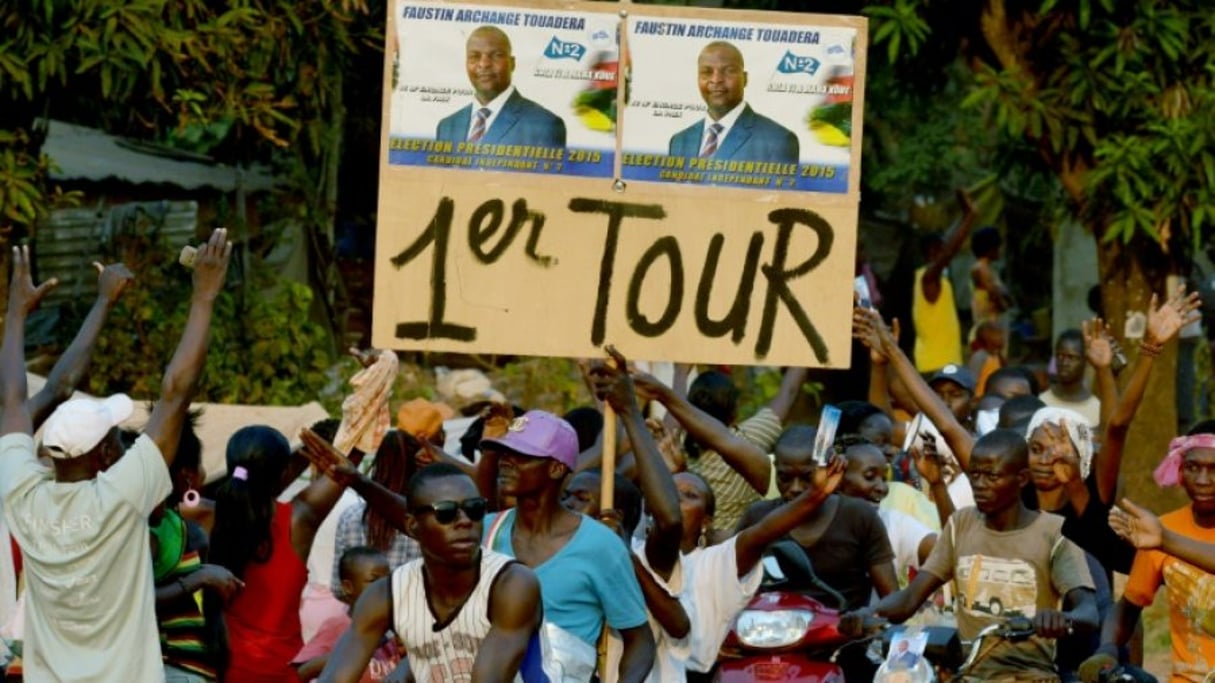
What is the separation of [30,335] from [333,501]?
790 centimetres

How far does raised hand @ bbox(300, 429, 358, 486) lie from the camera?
8289 millimetres

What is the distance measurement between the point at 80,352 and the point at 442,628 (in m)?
1.84

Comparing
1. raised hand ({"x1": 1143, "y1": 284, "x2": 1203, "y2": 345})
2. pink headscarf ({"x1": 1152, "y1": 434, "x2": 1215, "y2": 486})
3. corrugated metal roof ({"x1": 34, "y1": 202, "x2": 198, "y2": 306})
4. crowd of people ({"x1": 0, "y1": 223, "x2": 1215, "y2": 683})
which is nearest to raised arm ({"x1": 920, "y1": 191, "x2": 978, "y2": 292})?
corrugated metal roof ({"x1": 34, "y1": 202, "x2": 198, "y2": 306})

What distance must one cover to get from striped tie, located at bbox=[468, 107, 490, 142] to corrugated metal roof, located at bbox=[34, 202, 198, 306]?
913cm

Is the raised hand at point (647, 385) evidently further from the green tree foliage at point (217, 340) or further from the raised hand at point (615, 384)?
the green tree foliage at point (217, 340)

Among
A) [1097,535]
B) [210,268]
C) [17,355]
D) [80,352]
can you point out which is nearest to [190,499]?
[80,352]

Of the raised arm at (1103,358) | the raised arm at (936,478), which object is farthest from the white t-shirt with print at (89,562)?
the raised arm at (1103,358)

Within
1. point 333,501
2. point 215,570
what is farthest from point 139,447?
point 333,501

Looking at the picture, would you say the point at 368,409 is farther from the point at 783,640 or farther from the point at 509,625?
the point at 509,625

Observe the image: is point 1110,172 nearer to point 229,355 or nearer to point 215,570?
point 229,355

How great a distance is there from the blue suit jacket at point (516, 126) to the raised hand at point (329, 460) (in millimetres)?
1183

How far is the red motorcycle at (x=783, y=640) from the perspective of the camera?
29.2 ft

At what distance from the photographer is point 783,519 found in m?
8.23

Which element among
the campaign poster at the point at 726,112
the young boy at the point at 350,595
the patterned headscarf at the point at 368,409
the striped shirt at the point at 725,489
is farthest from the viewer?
the striped shirt at the point at 725,489
